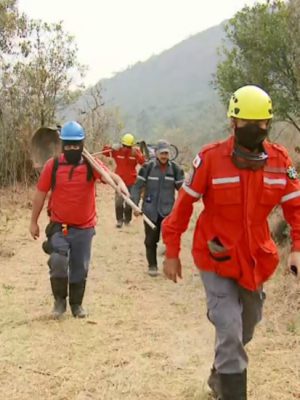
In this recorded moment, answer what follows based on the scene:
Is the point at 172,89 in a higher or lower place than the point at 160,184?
higher

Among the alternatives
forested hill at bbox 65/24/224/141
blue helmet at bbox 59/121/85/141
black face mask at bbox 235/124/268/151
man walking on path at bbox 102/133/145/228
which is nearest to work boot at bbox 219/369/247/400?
black face mask at bbox 235/124/268/151

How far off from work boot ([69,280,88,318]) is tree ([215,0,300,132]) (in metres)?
7.47

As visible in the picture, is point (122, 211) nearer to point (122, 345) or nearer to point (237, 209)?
point (122, 345)

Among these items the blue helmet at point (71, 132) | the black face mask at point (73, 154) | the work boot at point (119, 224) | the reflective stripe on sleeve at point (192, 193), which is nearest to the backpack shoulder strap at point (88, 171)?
the black face mask at point (73, 154)

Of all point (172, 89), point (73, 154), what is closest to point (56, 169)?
point (73, 154)

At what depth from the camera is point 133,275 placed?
8.77 metres

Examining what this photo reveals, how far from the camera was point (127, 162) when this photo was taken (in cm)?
1264

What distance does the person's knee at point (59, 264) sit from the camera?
6.23 meters

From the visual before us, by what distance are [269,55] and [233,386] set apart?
1015 cm

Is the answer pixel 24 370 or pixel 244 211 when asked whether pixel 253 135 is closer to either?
pixel 244 211

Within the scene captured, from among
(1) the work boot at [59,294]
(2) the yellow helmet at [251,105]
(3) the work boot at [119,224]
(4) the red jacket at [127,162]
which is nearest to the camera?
(2) the yellow helmet at [251,105]

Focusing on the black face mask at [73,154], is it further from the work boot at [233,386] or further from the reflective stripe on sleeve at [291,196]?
the work boot at [233,386]

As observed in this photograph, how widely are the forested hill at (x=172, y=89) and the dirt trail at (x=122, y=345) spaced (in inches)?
2607

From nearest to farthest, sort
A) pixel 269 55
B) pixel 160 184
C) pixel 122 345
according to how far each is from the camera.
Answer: pixel 122 345 → pixel 160 184 → pixel 269 55
